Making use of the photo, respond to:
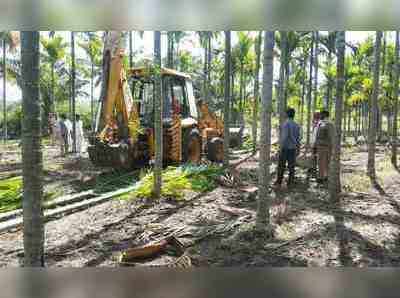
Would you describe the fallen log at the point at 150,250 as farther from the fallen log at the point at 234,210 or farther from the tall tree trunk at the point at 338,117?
the tall tree trunk at the point at 338,117

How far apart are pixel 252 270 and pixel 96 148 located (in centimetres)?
686

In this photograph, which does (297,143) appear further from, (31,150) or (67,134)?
(67,134)

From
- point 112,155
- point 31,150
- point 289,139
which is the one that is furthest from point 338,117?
point 31,150

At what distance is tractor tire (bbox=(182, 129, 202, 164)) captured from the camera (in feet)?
40.5

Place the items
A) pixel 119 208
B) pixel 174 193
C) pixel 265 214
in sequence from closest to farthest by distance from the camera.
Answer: pixel 265 214, pixel 119 208, pixel 174 193

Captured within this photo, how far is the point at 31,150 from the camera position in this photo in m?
3.65

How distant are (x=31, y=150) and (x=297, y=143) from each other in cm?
689

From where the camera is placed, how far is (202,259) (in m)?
5.18

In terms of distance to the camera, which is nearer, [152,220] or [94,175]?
[152,220]

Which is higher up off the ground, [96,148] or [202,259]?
[96,148]

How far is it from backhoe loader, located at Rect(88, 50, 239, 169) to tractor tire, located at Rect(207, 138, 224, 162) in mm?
796
